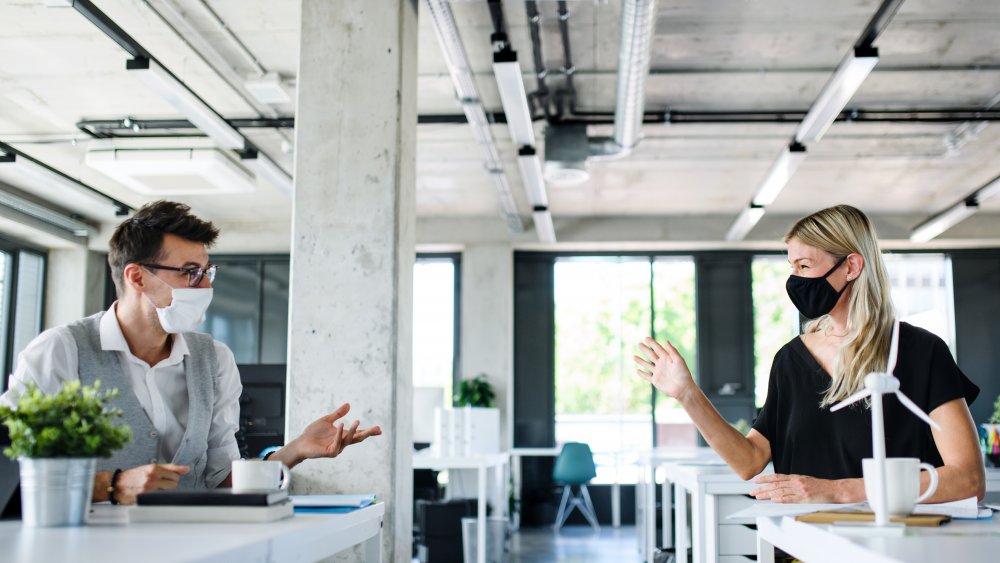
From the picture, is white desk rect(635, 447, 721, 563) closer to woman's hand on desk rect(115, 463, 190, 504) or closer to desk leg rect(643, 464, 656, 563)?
desk leg rect(643, 464, 656, 563)

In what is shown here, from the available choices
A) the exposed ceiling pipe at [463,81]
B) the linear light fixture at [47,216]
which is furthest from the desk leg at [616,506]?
the linear light fixture at [47,216]

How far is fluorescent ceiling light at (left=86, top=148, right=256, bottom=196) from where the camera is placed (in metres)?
7.55

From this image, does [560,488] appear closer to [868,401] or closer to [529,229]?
[529,229]

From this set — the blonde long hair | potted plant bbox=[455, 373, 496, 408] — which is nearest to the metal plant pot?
the blonde long hair

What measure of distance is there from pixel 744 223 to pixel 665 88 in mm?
3742

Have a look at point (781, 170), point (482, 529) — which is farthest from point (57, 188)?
point (781, 170)

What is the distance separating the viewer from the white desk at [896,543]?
56.0 inches

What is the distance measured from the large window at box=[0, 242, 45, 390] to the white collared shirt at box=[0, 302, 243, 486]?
9664 millimetres

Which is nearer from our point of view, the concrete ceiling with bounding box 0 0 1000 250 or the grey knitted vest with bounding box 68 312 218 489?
the grey knitted vest with bounding box 68 312 218 489

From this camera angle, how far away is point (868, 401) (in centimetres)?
247

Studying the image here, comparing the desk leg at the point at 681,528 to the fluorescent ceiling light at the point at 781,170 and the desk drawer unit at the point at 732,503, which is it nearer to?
the desk drawer unit at the point at 732,503

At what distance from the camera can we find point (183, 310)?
8.41 ft

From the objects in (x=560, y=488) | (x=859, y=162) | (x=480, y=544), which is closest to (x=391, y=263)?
(x=480, y=544)

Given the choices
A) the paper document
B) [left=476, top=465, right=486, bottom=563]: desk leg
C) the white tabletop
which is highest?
the paper document
